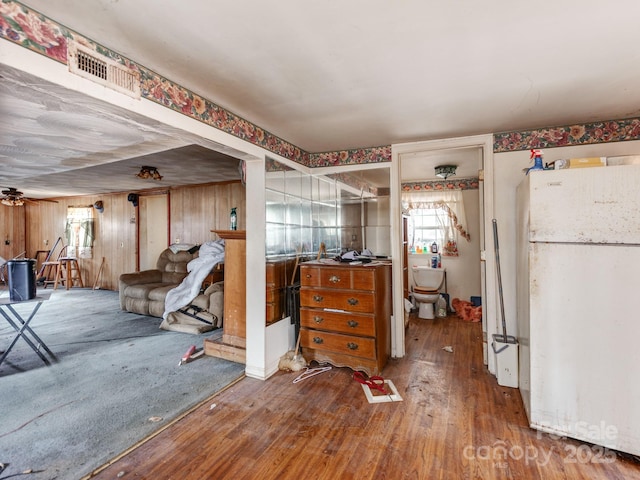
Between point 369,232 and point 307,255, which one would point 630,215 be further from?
point 307,255

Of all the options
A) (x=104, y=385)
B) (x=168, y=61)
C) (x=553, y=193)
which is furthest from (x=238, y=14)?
(x=104, y=385)

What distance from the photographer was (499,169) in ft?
9.20

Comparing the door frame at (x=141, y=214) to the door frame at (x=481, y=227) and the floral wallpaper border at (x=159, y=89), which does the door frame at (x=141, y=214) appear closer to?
the floral wallpaper border at (x=159, y=89)

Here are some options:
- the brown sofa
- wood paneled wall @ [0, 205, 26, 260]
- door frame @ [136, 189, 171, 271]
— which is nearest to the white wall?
the brown sofa

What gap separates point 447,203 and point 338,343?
3393 millimetres

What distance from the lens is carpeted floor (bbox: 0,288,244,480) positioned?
1.77 metres

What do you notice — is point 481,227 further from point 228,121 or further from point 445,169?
point 228,121

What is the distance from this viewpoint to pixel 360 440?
1.87 meters

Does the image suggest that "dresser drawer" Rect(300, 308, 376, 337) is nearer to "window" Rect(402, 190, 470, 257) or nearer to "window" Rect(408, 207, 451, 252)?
"window" Rect(402, 190, 470, 257)

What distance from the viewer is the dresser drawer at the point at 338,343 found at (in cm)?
267

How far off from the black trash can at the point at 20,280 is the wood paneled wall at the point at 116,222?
285 centimetres

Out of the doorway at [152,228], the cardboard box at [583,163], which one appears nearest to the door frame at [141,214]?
the doorway at [152,228]

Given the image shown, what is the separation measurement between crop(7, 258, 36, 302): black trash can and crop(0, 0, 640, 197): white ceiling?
144 centimetres

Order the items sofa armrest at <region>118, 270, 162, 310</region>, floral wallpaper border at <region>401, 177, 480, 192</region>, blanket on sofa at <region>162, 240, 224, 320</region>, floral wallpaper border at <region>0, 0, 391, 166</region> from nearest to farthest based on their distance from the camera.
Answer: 1. floral wallpaper border at <region>0, 0, 391, 166</region>
2. blanket on sofa at <region>162, 240, 224, 320</region>
3. floral wallpaper border at <region>401, 177, 480, 192</region>
4. sofa armrest at <region>118, 270, 162, 310</region>
